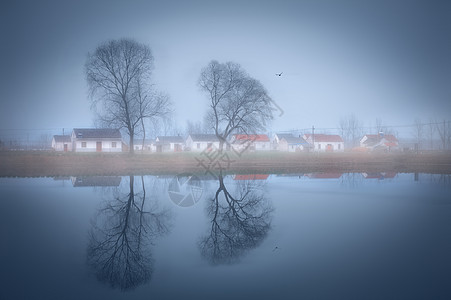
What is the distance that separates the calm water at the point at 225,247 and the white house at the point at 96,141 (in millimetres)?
41295

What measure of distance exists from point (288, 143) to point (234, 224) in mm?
77575

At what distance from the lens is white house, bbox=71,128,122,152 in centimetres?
5328

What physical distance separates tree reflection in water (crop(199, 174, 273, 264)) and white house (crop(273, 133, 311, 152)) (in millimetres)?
70035

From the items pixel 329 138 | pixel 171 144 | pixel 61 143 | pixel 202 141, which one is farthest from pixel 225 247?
pixel 329 138

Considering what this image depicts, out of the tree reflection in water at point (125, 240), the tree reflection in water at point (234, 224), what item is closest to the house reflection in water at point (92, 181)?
the tree reflection in water at point (125, 240)

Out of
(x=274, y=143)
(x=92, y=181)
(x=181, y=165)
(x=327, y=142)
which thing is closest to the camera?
(x=92, y=181)

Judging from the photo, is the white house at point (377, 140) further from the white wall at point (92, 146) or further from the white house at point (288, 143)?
the white wall at point (92, 146)

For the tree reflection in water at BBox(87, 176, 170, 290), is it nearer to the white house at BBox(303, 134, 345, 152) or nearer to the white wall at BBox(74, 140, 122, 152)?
the white wall at BBox(74, 140, 122, 152)

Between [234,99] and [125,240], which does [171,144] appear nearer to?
[234,99]

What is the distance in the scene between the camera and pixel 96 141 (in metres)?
53.4

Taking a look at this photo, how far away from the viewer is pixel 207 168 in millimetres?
28250

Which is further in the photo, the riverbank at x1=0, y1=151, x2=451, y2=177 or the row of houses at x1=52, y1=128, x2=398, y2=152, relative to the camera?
the row of houses at x1=52, y1=128, x2=398, y2=152

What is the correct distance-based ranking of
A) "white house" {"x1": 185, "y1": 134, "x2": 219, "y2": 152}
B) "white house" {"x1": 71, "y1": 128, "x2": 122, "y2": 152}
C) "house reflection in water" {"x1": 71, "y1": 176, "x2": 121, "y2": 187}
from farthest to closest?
"white house" {"x1": 185, "y1": 134, "x2": 219, "y2": 152} < "white house" {"x1": 71, "y1": 128, "x2": 122, "y2": 152} < "house reflection in water" {"x1": 71, "y1": 176, "x2": 121, "y2": 187}

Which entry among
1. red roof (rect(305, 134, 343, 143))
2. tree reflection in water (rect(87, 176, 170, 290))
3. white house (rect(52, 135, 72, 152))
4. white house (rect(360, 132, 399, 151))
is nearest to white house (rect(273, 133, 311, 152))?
red roof (rect(305, 134, 343, 143))
